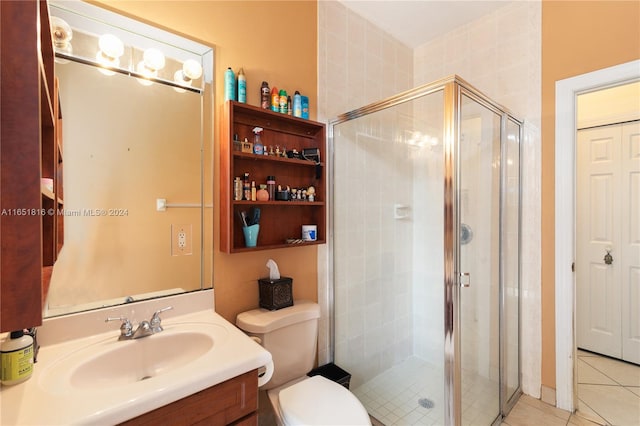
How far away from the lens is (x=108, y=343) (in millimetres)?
1125

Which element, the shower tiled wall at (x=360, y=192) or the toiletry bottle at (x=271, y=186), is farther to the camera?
the shower tiled wall at (x=360, y=192)

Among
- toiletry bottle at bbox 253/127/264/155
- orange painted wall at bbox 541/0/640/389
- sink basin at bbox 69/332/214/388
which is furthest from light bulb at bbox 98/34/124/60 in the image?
orange painted wall at bbox 541/0/640/389

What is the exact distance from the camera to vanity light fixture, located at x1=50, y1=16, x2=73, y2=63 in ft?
3.68

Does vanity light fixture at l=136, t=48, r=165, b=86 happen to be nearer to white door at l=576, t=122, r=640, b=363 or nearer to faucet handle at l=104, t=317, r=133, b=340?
faucet handle at l=104, t=317, r=133, b=340

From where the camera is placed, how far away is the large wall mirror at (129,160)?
1158 millimetres

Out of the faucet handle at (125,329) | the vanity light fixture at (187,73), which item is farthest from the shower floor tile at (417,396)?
the vanity light fixture at (187,73)

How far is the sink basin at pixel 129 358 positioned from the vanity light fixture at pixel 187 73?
3.56 ft

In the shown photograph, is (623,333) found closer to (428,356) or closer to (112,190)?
(428,356)

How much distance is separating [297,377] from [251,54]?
5.68ft

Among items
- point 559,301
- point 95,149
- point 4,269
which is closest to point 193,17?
point 95,149

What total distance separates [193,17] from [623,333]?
12.5 feet

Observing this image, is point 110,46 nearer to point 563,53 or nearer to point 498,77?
point 498,77

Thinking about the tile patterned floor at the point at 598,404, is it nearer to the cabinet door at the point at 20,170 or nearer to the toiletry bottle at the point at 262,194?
the toiletry bottle at the point at 262,194

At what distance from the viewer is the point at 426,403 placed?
5.72ft
